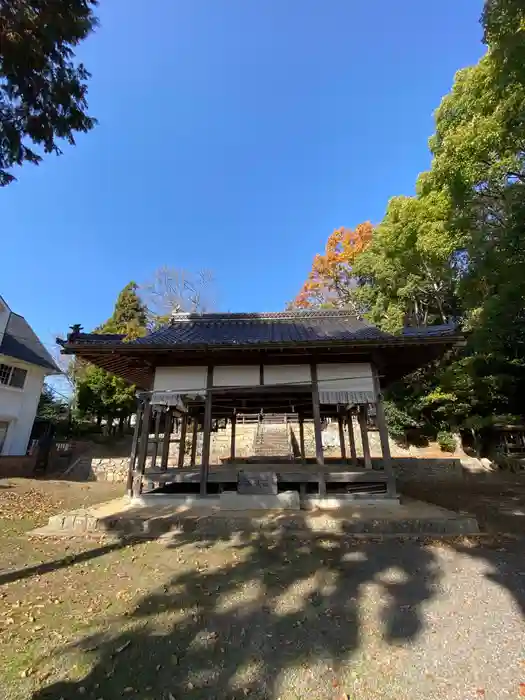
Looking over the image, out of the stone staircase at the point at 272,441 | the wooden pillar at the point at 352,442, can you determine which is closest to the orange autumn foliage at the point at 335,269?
the stone staircase at the point at 272,441

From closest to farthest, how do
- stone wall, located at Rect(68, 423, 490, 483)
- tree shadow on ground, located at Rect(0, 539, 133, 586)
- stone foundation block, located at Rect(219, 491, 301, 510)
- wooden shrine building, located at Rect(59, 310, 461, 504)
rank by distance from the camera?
tree shadow on ground, located at Rect(0, 539, 133, 586), stone foundation block, located at Rect(219, 491, 301, 510), wooden shrine building, located at Rect(59, 310, 461, 504), stone wall, located at Rect(68, 423, 490, 483)

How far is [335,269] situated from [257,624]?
94.3ft

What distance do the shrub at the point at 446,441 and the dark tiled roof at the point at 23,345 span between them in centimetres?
2055

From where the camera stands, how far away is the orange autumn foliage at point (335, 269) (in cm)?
2889

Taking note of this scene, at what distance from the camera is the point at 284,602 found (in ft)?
12.3

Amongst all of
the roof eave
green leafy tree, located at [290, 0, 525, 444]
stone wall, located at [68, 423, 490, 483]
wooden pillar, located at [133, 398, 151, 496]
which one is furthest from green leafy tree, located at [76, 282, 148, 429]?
green leafy tree, located at [290, 0, 525, 444]

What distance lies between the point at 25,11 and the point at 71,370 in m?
26.1

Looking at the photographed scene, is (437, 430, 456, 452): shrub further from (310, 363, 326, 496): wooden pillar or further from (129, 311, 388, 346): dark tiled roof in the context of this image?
(310, 363, 326, 496): wooden pillar

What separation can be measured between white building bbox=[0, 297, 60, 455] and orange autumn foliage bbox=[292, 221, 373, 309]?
21039 mm

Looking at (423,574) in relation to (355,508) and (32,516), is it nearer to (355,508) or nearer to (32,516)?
(355,508)

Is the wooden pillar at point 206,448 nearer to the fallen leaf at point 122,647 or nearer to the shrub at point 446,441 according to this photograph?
the fallen leaf at point 122,647

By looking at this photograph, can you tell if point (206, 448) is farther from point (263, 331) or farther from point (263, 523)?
point (263, 331)

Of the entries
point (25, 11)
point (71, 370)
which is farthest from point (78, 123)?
point (71, 370)

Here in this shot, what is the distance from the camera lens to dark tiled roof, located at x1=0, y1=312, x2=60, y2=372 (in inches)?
664
